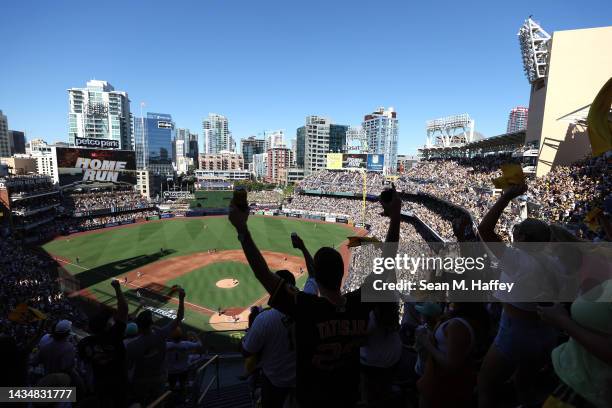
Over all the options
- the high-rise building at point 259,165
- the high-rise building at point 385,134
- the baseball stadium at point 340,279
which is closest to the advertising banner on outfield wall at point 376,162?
the baseball stadium at point 340,279

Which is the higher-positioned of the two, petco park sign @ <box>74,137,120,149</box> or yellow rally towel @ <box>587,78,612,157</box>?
petco park sign @ <box>74,137,120,149</box>

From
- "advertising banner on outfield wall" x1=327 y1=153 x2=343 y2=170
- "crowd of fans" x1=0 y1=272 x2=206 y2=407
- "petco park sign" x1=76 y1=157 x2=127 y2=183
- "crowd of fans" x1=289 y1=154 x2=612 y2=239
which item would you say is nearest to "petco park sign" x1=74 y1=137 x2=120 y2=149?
"petco park sign" x1=76 y1=157 x2=127 y2=183

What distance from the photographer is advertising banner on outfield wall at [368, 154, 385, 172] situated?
65.7 metres

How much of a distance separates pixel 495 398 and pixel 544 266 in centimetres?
123

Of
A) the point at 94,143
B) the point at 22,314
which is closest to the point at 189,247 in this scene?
the point at 22,314

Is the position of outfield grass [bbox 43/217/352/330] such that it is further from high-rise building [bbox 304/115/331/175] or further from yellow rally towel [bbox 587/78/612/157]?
high-rise building [bbox 304/115/331/175]

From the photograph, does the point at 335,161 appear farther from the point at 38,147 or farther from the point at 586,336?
the point at 38,147

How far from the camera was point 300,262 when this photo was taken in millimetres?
31656

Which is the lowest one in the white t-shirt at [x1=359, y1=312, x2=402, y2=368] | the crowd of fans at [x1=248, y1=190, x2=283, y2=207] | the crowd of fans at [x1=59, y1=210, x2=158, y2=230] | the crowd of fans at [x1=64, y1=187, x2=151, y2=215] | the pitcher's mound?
the pitcher's mound

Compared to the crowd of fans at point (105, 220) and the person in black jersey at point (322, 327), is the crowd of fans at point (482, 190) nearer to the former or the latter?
the person in black jersey at point (322, 327)

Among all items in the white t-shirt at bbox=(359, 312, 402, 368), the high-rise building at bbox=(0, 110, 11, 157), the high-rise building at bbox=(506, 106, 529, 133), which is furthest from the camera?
the high-rise building at bbox=(506, 106, 529, 133)

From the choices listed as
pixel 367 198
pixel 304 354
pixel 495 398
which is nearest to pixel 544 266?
pixel 495 398

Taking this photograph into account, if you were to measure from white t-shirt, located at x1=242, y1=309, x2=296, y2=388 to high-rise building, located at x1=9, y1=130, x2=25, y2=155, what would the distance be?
192m

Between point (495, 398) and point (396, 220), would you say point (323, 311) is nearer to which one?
point (396, 220)
